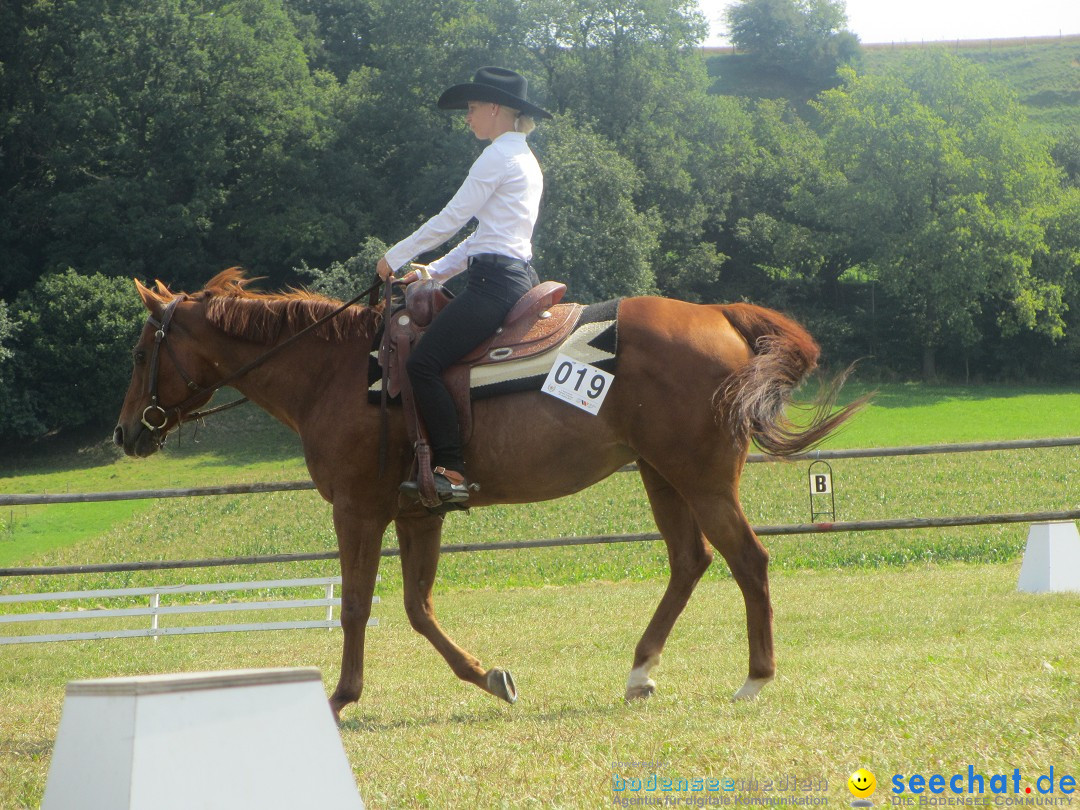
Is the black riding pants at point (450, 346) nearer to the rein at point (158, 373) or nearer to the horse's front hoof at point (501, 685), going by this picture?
the rein at point (158, 373)

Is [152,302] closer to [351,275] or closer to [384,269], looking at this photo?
[384,269]

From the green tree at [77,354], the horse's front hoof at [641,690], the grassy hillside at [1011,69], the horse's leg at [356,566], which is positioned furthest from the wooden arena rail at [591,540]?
the grassy hillside at [1011,69]

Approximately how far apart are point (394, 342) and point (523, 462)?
0.92 metres

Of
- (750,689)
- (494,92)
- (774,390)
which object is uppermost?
(494,92)

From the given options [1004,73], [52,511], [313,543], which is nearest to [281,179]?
[52,511]

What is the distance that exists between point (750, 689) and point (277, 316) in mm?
3247

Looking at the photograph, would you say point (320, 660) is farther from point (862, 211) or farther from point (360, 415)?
point (862, 211)

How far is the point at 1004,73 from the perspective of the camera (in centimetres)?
9369

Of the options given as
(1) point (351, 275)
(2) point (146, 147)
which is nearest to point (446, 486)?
(1) point (351, 275)

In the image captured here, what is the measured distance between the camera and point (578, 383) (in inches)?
216

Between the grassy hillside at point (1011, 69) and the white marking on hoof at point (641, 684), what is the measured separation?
8638 cm

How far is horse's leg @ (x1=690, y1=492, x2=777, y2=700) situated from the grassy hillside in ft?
283

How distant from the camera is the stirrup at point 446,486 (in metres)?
5.41

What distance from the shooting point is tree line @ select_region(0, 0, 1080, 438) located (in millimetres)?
47875
